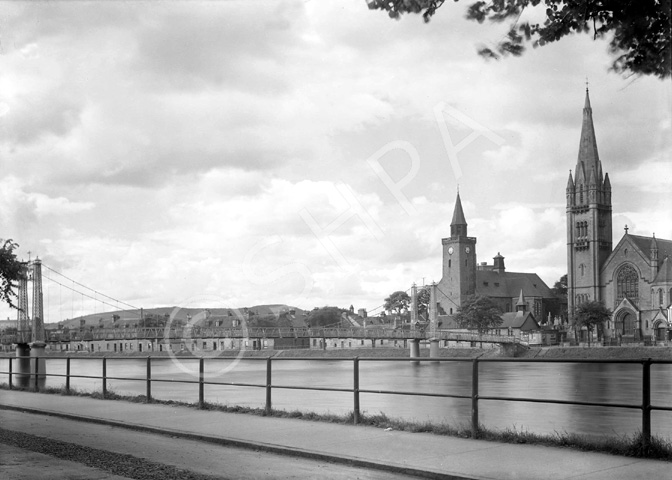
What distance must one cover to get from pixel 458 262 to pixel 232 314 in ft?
174

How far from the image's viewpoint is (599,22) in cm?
727

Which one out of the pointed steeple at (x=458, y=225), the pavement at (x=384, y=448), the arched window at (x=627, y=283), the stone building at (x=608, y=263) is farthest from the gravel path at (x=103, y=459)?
the pointed steeple at (x=458, y=225)

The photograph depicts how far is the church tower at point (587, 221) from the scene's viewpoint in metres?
138

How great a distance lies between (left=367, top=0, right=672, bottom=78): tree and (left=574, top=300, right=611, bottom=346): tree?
120m

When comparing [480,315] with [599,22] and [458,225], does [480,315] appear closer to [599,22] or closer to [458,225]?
[458,225]

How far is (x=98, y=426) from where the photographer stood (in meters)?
13.3

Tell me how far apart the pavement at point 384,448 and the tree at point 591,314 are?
11458 cm

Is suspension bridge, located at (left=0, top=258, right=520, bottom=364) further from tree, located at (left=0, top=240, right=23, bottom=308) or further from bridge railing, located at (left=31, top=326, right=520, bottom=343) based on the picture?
tree, located at (left=0, top=240, right=23, bottom=308)

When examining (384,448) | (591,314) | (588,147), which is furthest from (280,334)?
(384,448)

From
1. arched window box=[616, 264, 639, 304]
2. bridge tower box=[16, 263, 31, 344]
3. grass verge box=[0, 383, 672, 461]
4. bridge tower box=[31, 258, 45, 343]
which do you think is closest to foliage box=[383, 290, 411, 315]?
arched window box=[616, 264, 639, 304]

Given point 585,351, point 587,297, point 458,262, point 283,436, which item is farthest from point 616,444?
point 458,262

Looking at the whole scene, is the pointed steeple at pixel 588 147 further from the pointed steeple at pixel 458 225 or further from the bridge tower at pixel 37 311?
the bridge tower at pixel 37 311

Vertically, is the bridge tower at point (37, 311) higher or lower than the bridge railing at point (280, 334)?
higher

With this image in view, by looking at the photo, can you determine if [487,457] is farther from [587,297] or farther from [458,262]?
[458,262]
